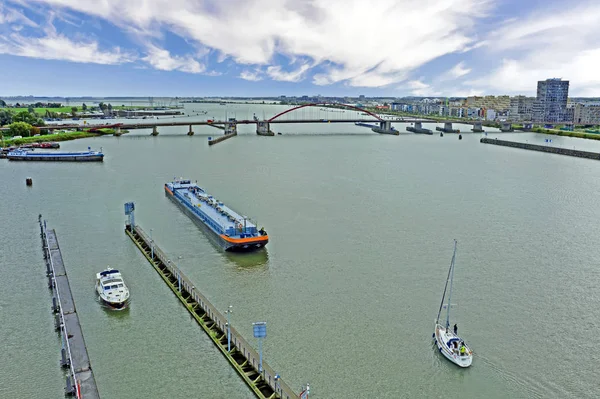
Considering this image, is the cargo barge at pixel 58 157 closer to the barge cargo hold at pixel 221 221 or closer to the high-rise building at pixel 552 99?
the barge cargo hold at pixel 221 221

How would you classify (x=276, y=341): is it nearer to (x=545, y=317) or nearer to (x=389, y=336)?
(x=389, y=336)

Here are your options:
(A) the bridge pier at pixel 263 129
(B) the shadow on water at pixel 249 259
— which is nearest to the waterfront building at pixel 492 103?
(A) the bridge pier at pixel 263 129

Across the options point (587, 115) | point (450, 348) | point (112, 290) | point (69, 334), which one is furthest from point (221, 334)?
point (587, 115)

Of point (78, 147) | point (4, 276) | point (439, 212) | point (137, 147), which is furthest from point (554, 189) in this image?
point (78, 147)

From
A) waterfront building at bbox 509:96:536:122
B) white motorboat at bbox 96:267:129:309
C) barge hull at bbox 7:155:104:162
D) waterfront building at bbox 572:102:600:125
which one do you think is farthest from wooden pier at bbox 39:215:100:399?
waterfront building at bbox 509:96:536:122

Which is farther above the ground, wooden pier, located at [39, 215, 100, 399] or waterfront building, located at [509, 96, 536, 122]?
waterfront building, located at [509, 96, 536, 122]

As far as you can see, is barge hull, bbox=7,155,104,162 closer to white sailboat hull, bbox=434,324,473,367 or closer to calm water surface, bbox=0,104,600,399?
calm water surface, bbox=0,104,600,399
